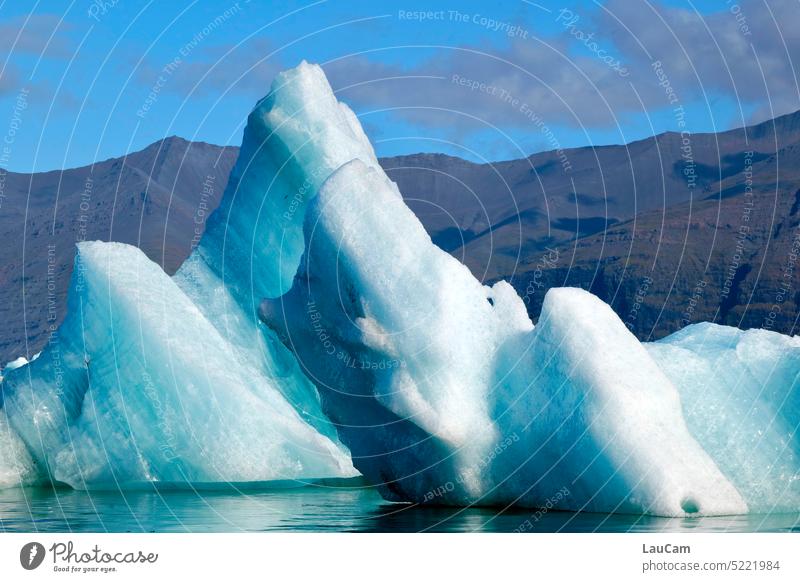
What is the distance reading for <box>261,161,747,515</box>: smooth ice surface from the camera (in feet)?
53.6

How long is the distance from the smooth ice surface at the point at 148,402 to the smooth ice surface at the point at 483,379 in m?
5.03

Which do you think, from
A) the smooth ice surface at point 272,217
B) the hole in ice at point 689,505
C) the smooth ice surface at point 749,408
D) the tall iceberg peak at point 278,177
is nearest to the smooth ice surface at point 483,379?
the hole in ice at point 689,505

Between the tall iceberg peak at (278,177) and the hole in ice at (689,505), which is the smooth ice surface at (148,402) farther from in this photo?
the hole in ice at (689,505)

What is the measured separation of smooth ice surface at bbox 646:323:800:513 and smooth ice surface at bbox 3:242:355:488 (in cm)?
733

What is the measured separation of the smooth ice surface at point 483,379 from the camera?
53.6 ft

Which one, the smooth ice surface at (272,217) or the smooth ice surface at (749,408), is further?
the smooth ice surface at (272,217)

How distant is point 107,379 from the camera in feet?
74.4

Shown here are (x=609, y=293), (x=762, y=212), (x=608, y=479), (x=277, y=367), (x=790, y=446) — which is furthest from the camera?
(x=762, y=212)

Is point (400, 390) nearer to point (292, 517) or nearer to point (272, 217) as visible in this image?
point (292, 517)

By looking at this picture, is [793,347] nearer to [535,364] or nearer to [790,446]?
[790,446]

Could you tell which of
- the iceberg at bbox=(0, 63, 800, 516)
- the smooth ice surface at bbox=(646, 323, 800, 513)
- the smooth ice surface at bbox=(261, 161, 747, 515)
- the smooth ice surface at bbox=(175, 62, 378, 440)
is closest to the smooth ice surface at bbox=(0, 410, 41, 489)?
the iceberg at bbox=(0, 63, 800, 516)
